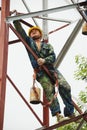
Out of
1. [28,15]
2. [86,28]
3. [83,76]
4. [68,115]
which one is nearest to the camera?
[28,15]

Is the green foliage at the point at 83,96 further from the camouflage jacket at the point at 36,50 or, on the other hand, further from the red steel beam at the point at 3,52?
the red steel beam at the point at 3,52

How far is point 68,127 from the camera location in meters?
11.1

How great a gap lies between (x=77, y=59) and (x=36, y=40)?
201 inches

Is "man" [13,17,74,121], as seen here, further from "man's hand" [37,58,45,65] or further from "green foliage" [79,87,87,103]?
"green foliage" [79,87,87,103]

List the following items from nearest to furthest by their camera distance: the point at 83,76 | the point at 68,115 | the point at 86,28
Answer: the point at 68,115 → the point at 86,28 → the point at 83,76

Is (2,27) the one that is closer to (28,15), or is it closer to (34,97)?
(28,15)

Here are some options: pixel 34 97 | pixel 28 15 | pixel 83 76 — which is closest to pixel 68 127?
pixel 83 76

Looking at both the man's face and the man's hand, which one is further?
the man's face

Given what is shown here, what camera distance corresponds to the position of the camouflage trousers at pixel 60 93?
6.04 m

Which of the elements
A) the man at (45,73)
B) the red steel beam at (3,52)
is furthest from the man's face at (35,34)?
the red steel beam at (3,52)

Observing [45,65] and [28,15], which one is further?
[45,65]

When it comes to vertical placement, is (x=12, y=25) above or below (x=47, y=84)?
above

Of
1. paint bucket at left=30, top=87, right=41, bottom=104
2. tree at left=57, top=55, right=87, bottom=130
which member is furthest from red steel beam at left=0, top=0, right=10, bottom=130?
tree at left=57, top=55, right=87, bottom=130

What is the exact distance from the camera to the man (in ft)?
19.9
